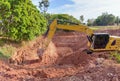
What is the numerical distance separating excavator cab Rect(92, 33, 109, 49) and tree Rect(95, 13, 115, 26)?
66715 mm

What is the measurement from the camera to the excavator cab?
19991 mm

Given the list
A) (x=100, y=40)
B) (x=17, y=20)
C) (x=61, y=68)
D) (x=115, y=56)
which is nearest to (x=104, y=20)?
(x=17, y=20)

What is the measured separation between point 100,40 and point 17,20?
893 centimetres

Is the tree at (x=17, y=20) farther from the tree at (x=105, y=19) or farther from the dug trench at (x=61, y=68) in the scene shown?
the tree at (x=105, y=19)

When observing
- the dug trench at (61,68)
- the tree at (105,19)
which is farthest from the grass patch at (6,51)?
the tree at (105,19)

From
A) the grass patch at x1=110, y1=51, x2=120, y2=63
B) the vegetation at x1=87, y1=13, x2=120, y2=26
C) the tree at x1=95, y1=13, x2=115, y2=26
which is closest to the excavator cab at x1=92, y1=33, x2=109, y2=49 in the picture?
the grass patch at x1=110, y1=51, x2=120, y2=63

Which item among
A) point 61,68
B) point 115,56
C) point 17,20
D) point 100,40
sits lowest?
point 61,68

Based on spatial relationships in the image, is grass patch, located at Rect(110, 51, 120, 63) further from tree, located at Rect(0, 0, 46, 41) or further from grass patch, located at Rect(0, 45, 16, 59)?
tree, located at Rect(0, 0, 46, 41)

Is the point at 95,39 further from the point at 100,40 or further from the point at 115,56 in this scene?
the point at 115,56

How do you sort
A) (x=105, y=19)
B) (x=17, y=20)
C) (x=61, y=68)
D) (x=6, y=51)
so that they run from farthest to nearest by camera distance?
(x=105, y=19) → (x=17, y=20) → (x=6, y=51) → (x=61, y=68)

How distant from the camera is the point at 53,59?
24391mm

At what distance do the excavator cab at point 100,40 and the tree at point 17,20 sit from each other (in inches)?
331

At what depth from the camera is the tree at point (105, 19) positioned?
8750 centimetres

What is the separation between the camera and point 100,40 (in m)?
20.2
